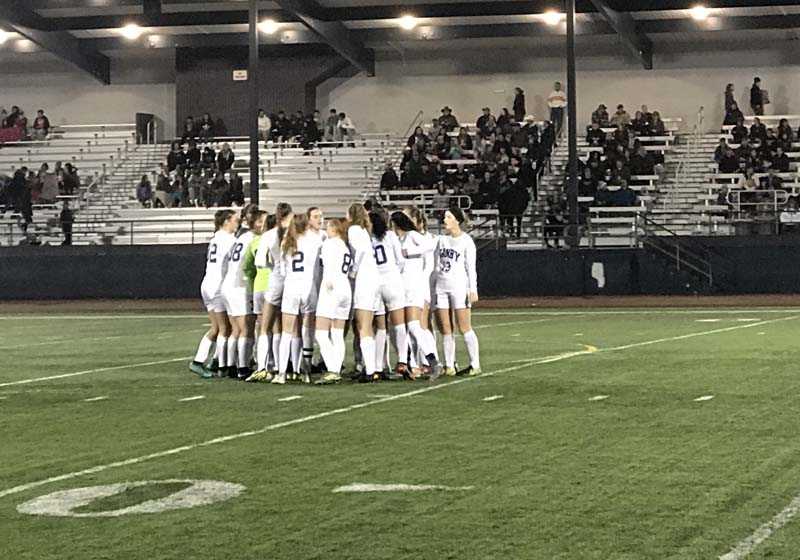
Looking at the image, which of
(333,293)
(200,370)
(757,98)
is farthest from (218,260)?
(757,98)

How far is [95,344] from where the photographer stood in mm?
20828

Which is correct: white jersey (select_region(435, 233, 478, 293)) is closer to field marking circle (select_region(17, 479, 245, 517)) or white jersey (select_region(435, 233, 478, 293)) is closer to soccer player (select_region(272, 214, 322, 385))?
soccer player (select_region(272, 214, 322, 385))

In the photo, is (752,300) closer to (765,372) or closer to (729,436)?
(765,372)

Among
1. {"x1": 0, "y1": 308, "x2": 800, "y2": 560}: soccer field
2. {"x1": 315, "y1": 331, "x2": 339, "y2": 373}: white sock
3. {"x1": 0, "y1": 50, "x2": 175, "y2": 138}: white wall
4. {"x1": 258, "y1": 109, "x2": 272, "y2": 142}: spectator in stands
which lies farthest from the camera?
{"x1": 0, "y1": 50, "x2": 175, "y2": 138}: white wall

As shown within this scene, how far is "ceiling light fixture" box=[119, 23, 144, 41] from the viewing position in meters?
41.2

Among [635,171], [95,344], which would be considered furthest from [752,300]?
[95,344]

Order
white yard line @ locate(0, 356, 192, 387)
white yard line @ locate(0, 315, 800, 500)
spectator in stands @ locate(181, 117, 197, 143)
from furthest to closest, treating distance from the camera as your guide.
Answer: spectator in stands @ locate(181, 117, 197, 143), white yard line @ locate(0, 356, 192, 387), white yard line @ locate(0, 315, 800, 500)

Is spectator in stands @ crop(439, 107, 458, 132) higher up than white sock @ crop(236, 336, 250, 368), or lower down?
higher up

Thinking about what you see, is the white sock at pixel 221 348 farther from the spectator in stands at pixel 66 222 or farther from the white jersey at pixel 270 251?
the spectator in stands at pixel 66 222

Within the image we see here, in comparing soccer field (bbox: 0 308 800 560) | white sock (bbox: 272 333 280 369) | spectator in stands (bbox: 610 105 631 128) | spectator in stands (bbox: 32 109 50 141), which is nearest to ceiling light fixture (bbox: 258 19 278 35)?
spectator in stands (bbox: 32 109 50 141)

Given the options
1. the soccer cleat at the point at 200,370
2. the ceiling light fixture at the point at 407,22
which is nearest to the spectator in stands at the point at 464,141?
the ceiling light fixture at the point at 407,22

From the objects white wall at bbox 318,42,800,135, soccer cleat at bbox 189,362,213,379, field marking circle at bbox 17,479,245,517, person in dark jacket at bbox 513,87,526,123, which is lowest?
soccer cleat at bbox 189,362,213,379

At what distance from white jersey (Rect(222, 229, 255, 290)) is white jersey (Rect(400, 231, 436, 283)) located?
162cm

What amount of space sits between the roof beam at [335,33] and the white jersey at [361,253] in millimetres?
22973
